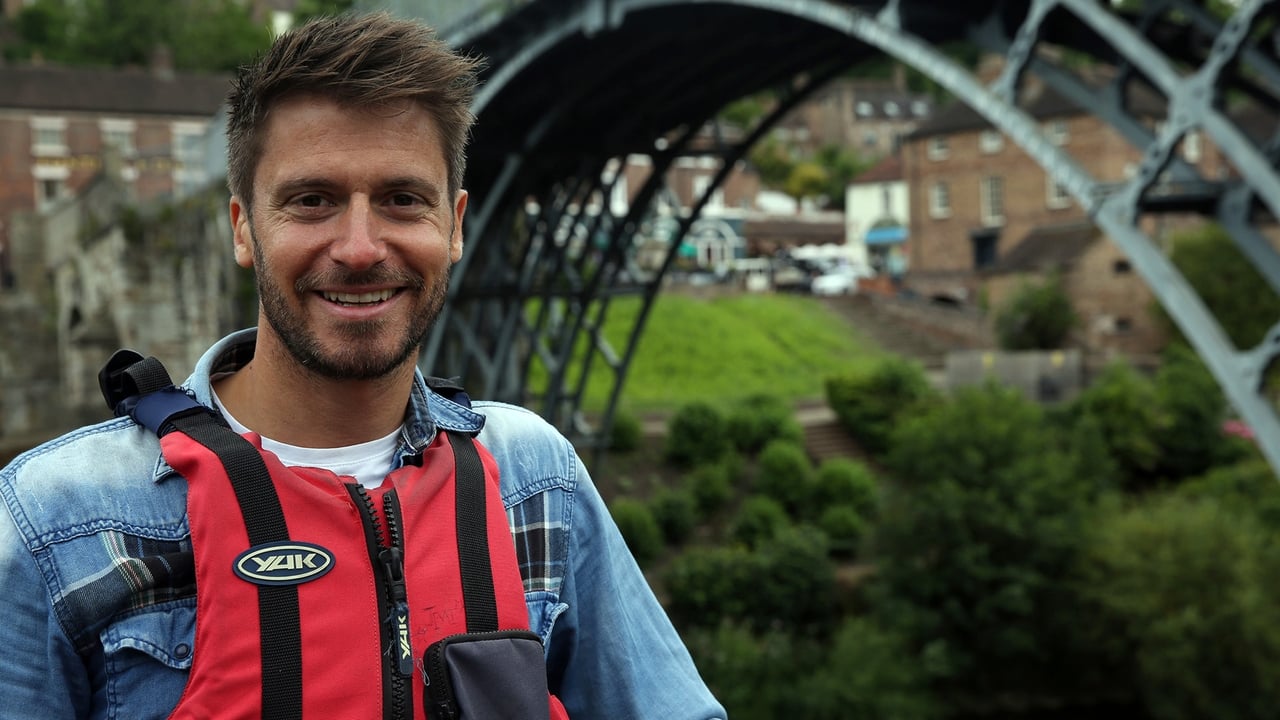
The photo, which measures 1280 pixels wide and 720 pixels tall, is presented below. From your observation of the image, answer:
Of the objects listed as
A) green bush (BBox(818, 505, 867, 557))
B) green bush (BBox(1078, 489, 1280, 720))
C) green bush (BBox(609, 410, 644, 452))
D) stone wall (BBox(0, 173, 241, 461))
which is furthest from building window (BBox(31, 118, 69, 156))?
green bush (BBox(1078, 489, 1280, 720))

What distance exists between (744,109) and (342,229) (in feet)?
185

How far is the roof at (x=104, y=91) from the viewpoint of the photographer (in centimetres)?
3825

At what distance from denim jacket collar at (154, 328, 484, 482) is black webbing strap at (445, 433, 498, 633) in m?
0.07

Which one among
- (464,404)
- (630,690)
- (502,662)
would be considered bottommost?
(630,690)

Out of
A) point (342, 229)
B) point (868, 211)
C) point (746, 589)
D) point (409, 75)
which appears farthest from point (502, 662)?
point (868, 211)

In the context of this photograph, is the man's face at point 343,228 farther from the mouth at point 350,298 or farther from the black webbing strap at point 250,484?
the black webbing strap at point 250,484

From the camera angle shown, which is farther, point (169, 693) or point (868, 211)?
point (868, 211)

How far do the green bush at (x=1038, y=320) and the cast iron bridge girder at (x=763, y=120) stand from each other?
15602mm

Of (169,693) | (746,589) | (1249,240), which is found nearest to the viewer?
(169,693)

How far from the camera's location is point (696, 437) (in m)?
27.1

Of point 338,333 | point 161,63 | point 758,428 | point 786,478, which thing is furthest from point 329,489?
point 161,63

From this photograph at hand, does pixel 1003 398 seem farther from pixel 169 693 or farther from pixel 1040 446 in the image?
pixel 169 693

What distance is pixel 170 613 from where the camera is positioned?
160 centimetres

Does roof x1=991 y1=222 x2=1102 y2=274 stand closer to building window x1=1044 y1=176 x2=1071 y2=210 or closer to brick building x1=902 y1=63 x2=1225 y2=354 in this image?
brick building x1=902 y1=63 x2=1225 y2=354
